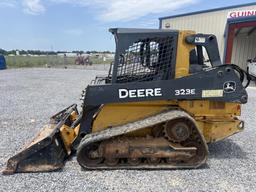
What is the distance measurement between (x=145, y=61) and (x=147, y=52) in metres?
0.15

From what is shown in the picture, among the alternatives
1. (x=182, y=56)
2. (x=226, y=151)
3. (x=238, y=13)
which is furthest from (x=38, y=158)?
(x=238, y=13)

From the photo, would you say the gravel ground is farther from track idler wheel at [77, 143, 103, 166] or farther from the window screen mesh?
the window screen mesh

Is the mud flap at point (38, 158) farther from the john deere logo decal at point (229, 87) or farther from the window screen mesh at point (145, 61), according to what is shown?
the john deere logo decal at point (229, 87)

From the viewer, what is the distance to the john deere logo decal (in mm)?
4656

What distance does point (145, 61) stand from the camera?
473cm

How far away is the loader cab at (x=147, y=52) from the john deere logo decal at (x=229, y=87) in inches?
28.5

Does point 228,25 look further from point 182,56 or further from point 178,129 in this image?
point 178,129

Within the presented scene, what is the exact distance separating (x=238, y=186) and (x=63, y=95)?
30.2 feet

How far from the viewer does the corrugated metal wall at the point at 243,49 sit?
22672 mm

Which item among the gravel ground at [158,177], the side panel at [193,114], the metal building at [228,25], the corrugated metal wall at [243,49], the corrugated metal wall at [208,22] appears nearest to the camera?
the gravel ground at [158,177]

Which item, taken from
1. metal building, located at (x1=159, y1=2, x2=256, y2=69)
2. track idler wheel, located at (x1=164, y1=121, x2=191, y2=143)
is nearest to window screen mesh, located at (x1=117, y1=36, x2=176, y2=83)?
track idler wheel, located at (x1=164, y1=121, x2=191, y2=143)

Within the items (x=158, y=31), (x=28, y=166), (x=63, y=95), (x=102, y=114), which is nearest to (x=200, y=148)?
(x=102, y=114)

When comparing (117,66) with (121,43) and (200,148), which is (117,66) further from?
(200,148)

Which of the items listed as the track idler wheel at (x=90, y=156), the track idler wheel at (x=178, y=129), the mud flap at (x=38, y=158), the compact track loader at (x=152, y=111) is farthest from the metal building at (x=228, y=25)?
the mud flap at (x=38, y=158)
